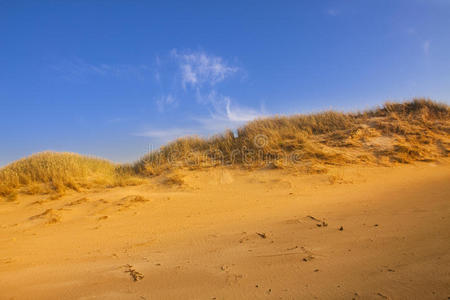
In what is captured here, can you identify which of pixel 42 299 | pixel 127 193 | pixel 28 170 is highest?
pixel 28 170

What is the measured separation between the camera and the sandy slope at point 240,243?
2.58 metres

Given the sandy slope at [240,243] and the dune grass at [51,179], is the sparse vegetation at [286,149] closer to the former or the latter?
the dune grass at [51,179]

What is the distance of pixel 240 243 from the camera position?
383cm

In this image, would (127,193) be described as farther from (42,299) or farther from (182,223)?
(42,299)

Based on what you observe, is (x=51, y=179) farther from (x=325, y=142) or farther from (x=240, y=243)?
(x=325, y=142)

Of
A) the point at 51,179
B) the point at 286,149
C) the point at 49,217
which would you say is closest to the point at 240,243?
the point at 49,217

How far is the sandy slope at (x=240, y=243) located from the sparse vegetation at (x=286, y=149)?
139 centimetres

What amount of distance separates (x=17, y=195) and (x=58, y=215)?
9.82ft

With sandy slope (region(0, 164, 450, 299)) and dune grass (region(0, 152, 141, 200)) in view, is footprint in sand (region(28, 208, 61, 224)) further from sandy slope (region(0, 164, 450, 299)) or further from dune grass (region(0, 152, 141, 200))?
dune grass (region(0, 152, 141, 200))

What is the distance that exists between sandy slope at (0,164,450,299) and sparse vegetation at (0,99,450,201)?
139cm

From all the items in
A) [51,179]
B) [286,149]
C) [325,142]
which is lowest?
[51,179]

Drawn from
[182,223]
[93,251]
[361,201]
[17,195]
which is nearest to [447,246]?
[361,201]

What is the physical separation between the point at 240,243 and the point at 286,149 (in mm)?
6778

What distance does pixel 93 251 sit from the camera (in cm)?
416
